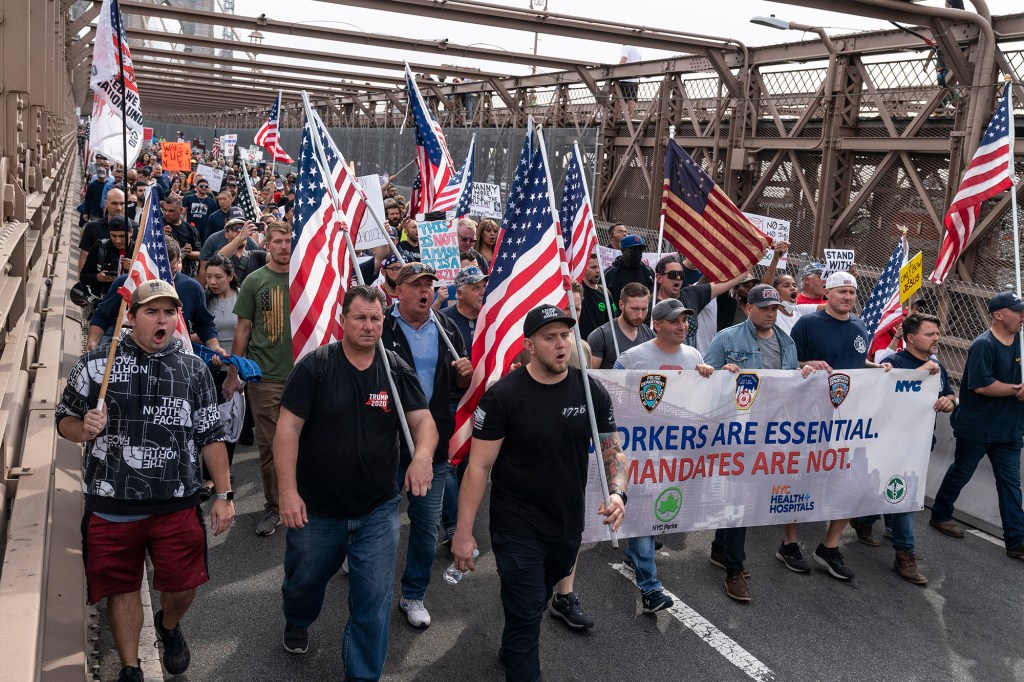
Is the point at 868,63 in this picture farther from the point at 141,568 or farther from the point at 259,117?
the point at 259,117

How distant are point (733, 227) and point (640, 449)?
2670 millimetres

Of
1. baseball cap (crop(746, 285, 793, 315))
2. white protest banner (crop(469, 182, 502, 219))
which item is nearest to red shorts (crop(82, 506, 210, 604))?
baseball cap (crop(746, 285, 793, 315))

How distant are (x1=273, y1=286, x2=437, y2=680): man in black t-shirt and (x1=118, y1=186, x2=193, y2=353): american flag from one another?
702 millimetres

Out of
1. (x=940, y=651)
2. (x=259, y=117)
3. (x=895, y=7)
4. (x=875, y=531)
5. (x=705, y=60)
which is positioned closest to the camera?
(x=940, y=651)

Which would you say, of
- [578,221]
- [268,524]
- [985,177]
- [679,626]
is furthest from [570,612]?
[985,177]

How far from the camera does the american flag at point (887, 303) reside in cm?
922

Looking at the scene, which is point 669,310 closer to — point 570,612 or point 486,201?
point 570,612

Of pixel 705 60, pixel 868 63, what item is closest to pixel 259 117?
pixel 705 60

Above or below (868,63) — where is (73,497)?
below

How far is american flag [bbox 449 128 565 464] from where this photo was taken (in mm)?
5137

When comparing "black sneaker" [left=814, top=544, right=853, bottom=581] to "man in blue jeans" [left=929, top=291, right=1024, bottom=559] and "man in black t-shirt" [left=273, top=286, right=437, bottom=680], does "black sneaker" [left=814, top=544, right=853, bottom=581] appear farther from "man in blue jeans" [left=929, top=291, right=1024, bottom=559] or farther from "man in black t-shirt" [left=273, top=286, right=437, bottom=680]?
"man in black t-shirt" [left=273, top=286, right=437, bottom=680]

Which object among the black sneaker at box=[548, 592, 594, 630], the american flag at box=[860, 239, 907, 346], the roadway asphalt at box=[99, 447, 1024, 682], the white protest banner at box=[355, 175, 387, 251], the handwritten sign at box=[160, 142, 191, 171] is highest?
the handwritten sign at box=[160, 142, 191, 171]

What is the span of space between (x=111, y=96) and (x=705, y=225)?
4811 millimetres

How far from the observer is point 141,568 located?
172 inches
